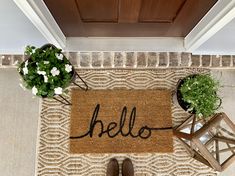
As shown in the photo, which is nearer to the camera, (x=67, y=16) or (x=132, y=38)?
(x=67, y=16)

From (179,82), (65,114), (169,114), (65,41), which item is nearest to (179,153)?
(169,114)

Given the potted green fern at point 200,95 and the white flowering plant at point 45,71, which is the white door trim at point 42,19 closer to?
the white flowering plant at point 45,71

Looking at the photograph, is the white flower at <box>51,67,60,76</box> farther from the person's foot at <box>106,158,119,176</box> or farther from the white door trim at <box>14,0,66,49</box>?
the person's foot at <box>106,158,119,176</box>

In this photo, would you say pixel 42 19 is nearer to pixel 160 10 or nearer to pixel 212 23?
pixel 160 10

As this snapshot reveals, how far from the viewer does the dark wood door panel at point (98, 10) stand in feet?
5.90

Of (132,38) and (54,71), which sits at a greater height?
(132,38)

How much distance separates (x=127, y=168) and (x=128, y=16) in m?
1.01

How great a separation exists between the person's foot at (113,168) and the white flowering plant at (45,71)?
694 mm

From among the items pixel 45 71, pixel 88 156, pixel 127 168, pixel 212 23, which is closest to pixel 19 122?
pixel 88 156

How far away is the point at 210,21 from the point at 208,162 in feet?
2.76

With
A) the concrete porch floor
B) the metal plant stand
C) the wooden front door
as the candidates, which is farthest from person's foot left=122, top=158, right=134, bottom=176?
the wooden front door

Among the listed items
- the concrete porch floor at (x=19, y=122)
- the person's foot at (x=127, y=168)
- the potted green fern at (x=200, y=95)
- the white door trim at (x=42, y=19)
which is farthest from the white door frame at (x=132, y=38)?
the person's foot at (x=127, y=168)

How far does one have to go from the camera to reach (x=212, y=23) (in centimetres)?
183

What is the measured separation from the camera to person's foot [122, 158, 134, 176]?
228 cm
